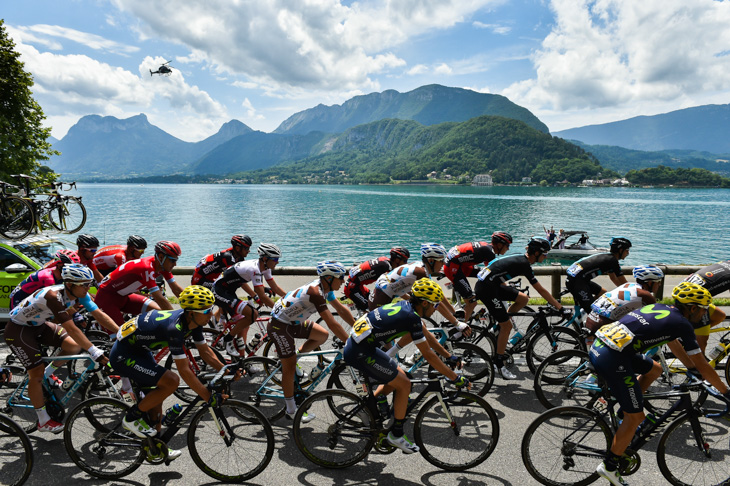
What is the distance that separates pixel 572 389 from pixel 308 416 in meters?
3.78

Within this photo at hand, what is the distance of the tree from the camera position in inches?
661

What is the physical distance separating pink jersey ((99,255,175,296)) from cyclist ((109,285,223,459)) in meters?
2.71

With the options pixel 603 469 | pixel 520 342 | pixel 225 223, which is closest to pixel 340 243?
pixel 225 223

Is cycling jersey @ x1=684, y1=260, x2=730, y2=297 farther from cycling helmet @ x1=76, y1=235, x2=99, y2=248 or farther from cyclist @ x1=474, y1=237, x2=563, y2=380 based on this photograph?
cycling helmet @ x1=76, y1=235, x2=99, y2=248

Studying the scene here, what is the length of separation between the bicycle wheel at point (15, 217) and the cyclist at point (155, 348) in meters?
11.2

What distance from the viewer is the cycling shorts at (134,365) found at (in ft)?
14.5

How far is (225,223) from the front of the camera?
234 ft

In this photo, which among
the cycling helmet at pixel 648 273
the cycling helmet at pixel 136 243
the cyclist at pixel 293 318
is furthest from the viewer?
the cycling helmet at pixel 136 243

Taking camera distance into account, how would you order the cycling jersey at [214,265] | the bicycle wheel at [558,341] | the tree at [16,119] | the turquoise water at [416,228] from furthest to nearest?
the turquoise water at [416,228] → the tree at [16,119] → the cycling jersey at [214,265] → the bicycle wheel at [558,341]

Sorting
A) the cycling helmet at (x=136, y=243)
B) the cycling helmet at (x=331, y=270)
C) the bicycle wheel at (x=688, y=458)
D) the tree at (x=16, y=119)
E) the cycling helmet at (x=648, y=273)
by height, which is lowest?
the bicycle wheel at (x=688, y=458)

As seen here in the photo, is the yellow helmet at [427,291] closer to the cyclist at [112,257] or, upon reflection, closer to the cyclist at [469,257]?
the cyclist at [469,257]

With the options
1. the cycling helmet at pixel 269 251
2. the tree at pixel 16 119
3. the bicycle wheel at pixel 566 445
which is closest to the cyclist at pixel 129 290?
the cycling helmet at pixel 269 251

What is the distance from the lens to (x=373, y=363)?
4586 mm

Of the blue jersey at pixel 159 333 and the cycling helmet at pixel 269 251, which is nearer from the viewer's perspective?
the blue jersey at pixel 159 333
